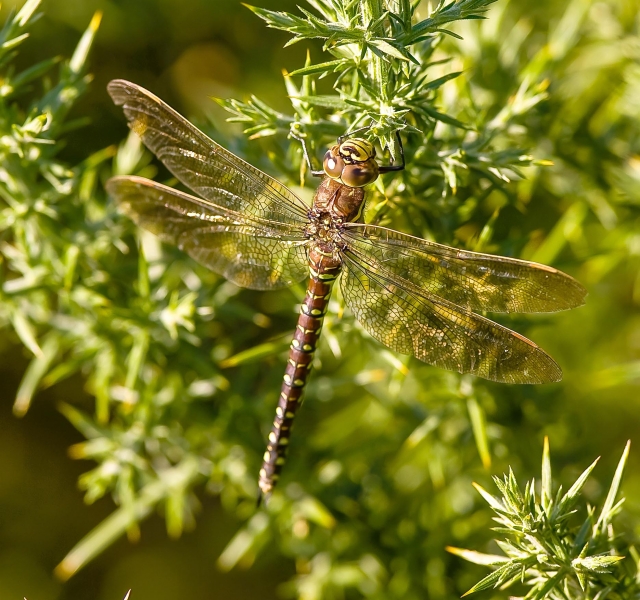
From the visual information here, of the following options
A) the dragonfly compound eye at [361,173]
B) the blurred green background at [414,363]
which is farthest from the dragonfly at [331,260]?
the blurred green background at [414,363]

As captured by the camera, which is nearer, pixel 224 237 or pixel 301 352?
pixel 301 352

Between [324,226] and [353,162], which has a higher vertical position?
[353,162]

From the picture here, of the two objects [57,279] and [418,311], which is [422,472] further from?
[57,279]

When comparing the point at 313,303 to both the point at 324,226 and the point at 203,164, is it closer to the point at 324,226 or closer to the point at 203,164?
the point at 324,226

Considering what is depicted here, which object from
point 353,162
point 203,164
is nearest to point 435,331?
point 353,162

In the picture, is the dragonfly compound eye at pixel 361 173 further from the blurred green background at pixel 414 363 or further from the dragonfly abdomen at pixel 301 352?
the blurred green background at pixel 414 363

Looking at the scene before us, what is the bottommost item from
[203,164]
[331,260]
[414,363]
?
[414,363]
